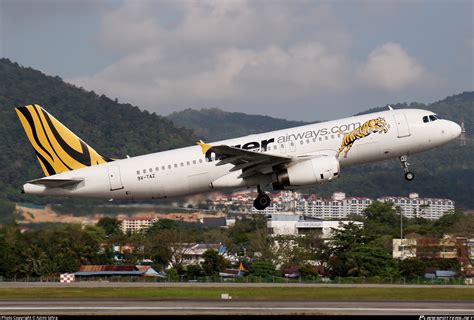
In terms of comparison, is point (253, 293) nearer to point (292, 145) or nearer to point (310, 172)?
point (310, 172)

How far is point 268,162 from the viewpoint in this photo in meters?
56.3

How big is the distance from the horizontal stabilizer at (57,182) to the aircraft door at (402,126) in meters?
19.8

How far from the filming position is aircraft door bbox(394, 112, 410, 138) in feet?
187

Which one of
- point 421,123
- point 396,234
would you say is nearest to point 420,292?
point 421,123

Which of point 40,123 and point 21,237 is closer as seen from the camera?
point 40,123

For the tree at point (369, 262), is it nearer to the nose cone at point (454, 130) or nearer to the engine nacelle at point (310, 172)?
the nose cone at point (454, 130)

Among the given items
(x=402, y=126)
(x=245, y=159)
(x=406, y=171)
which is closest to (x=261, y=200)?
(x=245, y=159)

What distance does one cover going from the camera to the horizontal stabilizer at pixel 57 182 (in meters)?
57.5

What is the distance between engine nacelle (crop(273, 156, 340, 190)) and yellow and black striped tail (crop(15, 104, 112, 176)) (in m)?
11.6

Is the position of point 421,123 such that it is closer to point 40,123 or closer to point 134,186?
point 134,186

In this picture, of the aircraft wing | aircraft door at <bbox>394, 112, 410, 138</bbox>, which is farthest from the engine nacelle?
aircraft door at <bbox>394, 112, 410, 138</bbox>

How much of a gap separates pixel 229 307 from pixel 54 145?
714 inches

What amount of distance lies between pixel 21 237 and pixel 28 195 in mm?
21882

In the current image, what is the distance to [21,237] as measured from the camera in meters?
81.6
